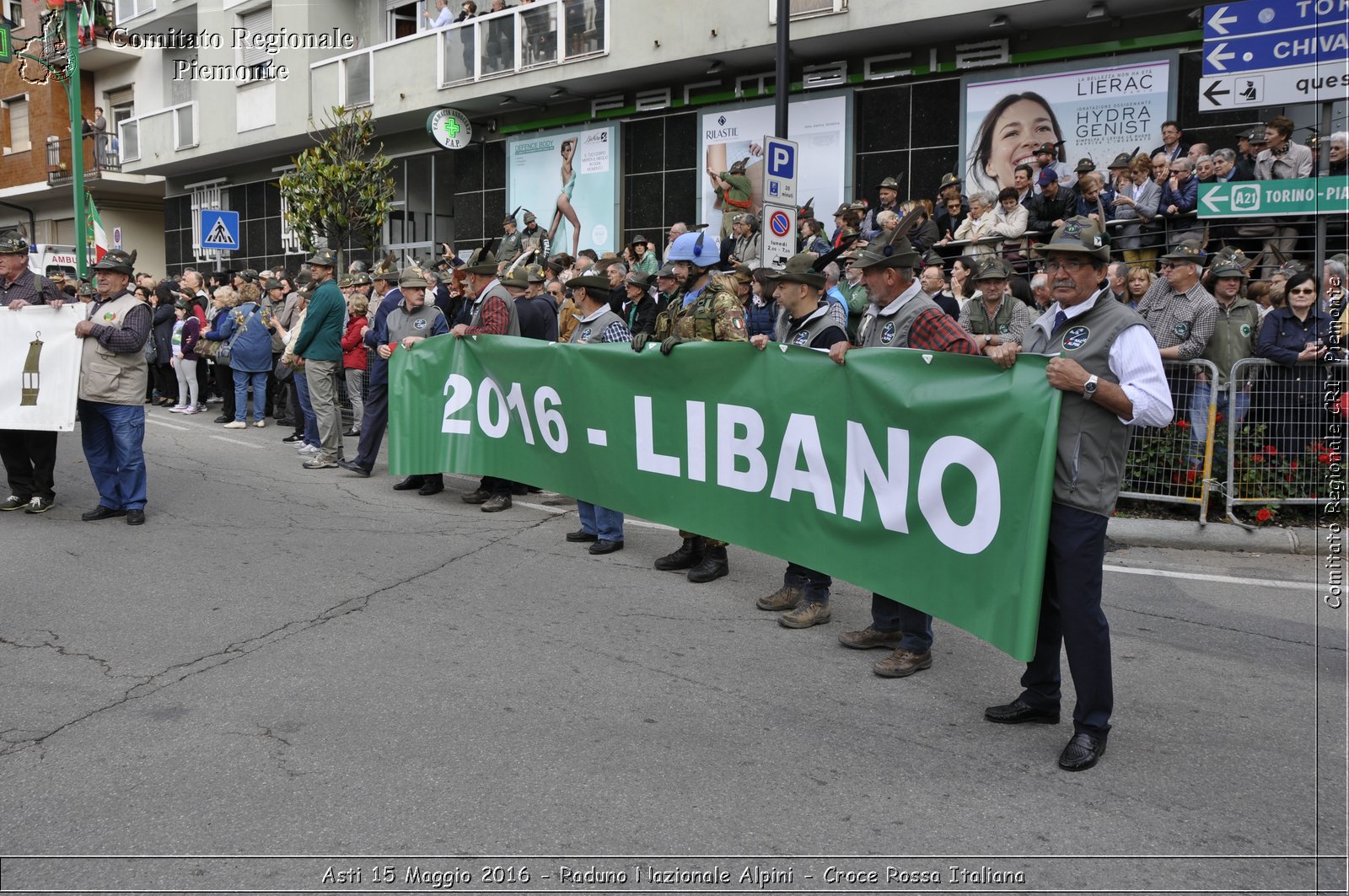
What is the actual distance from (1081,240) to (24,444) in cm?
850

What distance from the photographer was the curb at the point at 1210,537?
781 cm

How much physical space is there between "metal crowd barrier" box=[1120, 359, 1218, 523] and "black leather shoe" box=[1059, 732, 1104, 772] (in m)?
4.61

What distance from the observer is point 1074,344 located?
415 cm

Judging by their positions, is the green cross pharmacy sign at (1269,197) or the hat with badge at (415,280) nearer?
the green cross pharmacy sign at (1269,197)

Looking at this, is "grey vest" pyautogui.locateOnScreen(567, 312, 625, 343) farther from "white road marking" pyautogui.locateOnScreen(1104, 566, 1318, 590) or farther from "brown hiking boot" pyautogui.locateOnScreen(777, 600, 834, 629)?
"white road marking" pyautogui.locateOnScreen(1104, 566, 1318, 590)

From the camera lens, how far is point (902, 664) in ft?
16.5

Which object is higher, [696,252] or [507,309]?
[696,252]

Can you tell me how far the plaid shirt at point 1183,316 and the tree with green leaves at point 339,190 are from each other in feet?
53.3

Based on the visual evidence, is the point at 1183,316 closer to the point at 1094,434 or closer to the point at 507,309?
the point at 1094,434

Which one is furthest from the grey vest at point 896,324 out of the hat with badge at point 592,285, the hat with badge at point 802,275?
the hat with badge at point 592,285

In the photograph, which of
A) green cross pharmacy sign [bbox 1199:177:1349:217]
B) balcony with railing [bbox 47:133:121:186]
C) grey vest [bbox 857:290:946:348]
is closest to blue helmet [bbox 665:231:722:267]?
grey vest [bbox 857:290:946:348]

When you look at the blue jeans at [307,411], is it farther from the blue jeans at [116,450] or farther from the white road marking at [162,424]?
the blue jeans at [116,450]

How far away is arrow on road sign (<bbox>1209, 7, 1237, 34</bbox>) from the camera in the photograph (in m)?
8.32

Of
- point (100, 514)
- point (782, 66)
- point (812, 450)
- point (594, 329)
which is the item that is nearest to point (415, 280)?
point (594, 329)
